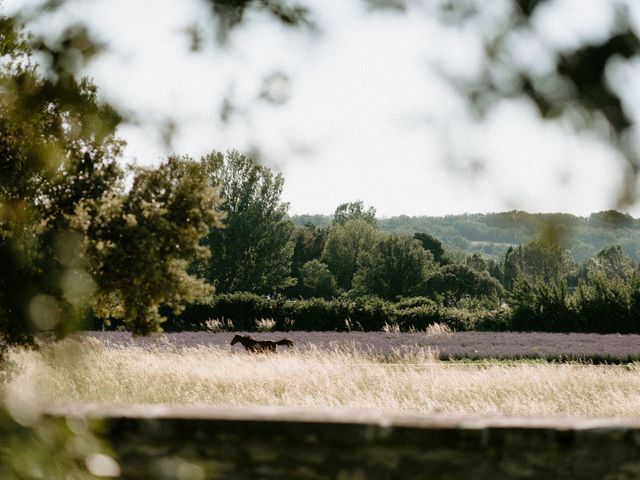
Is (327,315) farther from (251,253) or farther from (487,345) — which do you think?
(251,253)

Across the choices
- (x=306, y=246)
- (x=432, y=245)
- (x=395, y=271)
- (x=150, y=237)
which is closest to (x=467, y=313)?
(x=395, y=271)

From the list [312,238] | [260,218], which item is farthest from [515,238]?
[312,238]

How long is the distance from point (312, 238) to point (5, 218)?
61086 millimetres

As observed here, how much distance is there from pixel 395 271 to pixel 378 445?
44.8 m

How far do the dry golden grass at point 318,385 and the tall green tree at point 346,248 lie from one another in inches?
1881

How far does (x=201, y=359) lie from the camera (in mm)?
14891

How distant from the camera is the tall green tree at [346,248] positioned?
63.0 metres

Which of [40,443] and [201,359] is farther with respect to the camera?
[201,359]

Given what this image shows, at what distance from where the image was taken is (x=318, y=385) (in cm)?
1163

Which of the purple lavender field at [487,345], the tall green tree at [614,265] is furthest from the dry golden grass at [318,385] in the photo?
the tall green tree at [614,265]

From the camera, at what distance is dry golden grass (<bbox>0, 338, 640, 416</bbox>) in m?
10.5

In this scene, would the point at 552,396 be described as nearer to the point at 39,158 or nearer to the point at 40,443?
the point at 39,158

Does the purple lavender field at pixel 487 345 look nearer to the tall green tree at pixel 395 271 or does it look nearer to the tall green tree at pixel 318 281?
the tall green tree at pixel 395 271

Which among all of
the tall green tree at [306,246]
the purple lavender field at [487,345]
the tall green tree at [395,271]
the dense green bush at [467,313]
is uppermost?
the tall green tree at [306,246]
